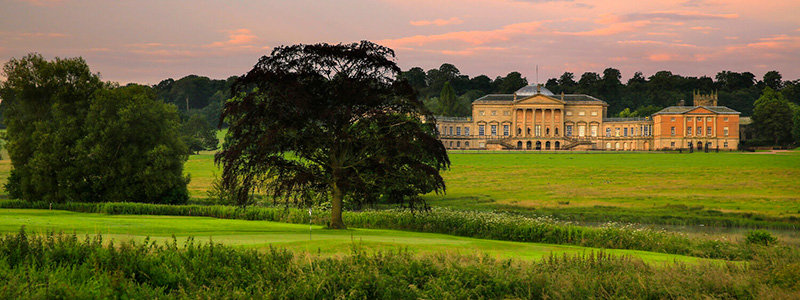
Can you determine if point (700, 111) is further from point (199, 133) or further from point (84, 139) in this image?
point (84, 139)

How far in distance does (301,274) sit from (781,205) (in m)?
39.8

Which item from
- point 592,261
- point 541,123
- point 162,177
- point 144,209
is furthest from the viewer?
point 541,123

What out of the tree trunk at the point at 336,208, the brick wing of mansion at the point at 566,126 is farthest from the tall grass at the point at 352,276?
the brick wing of mansion at the point at 566,126

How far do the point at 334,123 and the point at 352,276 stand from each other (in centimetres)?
1441

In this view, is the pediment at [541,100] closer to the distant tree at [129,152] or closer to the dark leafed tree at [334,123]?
the distant tree at [129,152]

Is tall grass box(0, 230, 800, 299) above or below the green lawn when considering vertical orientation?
above

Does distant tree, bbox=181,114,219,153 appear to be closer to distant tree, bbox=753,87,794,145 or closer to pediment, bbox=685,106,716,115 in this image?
pediment, bbox=685,106,716,115

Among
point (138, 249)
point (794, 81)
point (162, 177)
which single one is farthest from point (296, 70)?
point (794, 81)

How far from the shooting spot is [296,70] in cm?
2634

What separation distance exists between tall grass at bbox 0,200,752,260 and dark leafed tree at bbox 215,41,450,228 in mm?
3600

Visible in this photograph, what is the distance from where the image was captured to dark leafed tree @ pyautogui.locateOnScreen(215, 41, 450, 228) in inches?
1012

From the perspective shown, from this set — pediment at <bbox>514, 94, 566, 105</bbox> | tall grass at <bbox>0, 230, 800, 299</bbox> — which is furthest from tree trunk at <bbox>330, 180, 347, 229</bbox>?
pediment at <bbox>514, 94, 566, 105</bbox>

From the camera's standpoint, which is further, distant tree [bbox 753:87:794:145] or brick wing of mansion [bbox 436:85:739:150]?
brick wing of mansion [bbox 436:85:739:150]

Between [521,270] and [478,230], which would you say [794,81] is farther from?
[521,270]
